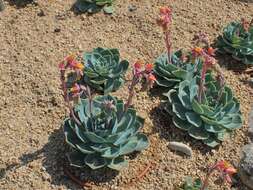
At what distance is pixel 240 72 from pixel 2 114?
2183 mm

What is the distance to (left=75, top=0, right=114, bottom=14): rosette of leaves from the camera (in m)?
5.27

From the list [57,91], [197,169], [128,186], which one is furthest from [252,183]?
[57,91]

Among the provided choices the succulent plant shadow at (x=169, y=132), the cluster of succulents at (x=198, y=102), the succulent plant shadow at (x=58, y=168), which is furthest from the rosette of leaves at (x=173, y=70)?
the succulent plant shadow at (x=58, y=168)

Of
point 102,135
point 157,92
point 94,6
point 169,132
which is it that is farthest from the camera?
point 94,6

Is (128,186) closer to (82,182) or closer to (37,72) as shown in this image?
(82,182)

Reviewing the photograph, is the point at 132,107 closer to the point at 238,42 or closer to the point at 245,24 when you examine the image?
the point at 238,42

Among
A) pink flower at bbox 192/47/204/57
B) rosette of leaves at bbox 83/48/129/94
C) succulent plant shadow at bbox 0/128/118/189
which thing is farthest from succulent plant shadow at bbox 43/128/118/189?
pink flower at bbox 192/47/204/57

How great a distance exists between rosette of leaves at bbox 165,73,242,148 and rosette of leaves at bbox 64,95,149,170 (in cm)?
39

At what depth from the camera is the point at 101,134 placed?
390cm

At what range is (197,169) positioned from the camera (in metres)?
4.20

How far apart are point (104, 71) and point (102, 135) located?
2.45 ft

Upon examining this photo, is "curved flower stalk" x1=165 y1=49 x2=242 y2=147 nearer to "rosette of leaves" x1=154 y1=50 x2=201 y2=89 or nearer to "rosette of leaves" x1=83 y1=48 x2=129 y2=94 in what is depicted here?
"rosette of leaves" x1=154 y1=50 x2=201 y2=89

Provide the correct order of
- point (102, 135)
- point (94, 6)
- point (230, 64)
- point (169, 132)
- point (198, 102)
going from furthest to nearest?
1. point (94, 6)
2. point (230, 64)
3. point (169, 132)
4. point (198, 102)
5. point (102, 135)

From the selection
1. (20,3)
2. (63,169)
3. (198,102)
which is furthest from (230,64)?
(20,3)
